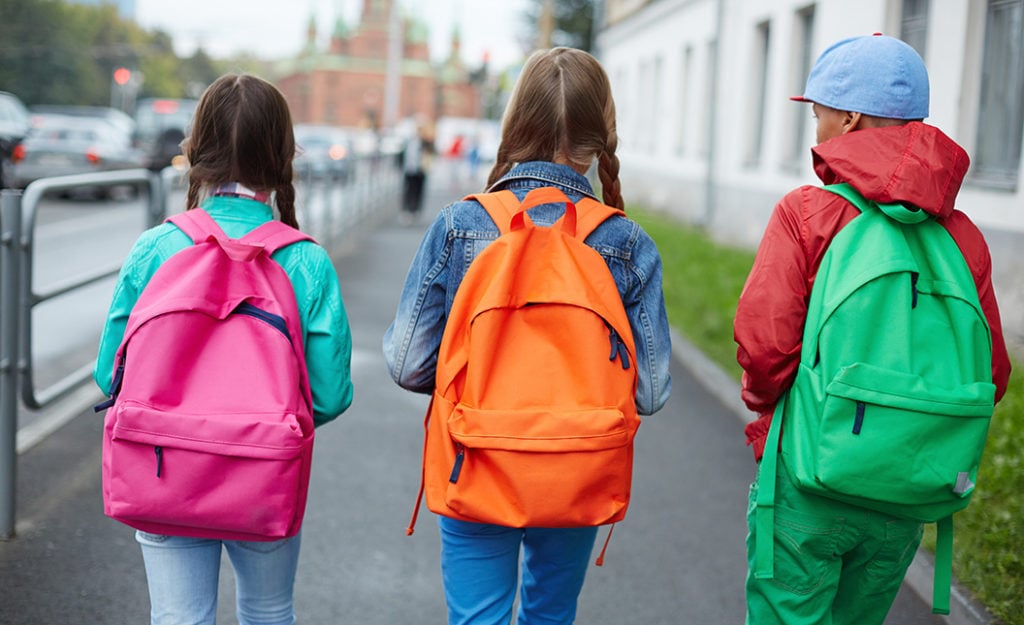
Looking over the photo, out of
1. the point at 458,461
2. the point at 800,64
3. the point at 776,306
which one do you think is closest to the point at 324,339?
the point at 458,461

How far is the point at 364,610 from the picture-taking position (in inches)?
170

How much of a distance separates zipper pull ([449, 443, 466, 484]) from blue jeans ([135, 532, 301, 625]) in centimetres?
52

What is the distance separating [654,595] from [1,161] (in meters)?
5.67

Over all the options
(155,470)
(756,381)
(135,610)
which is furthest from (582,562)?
(135,610)

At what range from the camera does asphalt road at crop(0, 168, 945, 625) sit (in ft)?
14.2

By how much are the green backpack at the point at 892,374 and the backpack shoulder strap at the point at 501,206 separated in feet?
2.21

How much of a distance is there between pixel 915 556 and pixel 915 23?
866 cm

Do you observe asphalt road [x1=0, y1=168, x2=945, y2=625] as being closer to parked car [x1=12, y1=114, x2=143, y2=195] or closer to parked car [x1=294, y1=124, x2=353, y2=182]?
parked car [x1=294, y1=124, x2=353, y2=182]

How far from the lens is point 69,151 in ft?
79.3

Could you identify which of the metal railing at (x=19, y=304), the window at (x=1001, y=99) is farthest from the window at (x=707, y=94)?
the metal railing at (x=19, y=304)

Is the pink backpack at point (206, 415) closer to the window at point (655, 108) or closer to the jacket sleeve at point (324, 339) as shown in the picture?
the jacket sleeve at point (324, 339)

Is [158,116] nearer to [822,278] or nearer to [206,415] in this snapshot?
[206,415]

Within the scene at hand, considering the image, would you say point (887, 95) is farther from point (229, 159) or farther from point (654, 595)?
point (654, 595)

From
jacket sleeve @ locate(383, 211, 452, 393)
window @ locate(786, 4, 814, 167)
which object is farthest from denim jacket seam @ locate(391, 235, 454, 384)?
window @ locate(786, 4, 814, 167)
